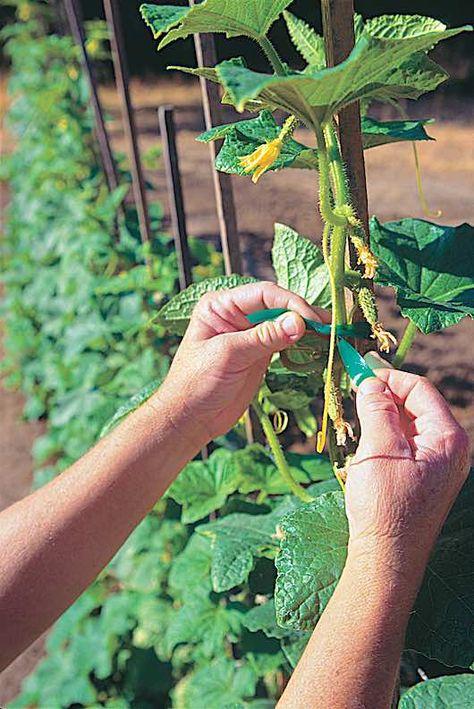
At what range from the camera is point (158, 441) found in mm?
1057

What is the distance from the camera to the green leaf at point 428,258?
942mm

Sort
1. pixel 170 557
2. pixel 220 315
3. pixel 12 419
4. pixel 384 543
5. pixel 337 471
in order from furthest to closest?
1. pixel 12 419
2. pixel 170 557
3. pixel 220 315
4. pixel 337 471
5. pixel 384 543

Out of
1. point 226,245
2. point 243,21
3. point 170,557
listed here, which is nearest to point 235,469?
point 226,245

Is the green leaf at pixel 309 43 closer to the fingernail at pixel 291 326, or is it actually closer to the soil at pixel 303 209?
the fingernail at pixel 291 326

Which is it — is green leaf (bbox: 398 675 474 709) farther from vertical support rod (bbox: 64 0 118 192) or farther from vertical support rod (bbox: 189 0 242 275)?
vertical support rod (bbox: 64 0 118 192)

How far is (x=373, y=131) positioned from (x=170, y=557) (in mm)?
1391

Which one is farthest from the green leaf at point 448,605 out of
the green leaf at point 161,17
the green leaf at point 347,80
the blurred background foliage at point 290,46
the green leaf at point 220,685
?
the blurred background foliage at point 290,46

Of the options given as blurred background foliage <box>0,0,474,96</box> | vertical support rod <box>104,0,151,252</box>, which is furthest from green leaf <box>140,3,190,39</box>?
blurred background foliage <box>0,0,474,96</box>

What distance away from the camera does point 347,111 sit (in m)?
0.85

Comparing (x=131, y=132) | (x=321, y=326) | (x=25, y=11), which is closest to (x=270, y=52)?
(x=321, y=326)

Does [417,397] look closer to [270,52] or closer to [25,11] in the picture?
[270,52]

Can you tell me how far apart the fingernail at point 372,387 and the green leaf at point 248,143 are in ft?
0.70

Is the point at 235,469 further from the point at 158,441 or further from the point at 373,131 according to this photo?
the point at 373,131

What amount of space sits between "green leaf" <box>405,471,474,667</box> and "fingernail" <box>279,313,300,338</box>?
26 cm
